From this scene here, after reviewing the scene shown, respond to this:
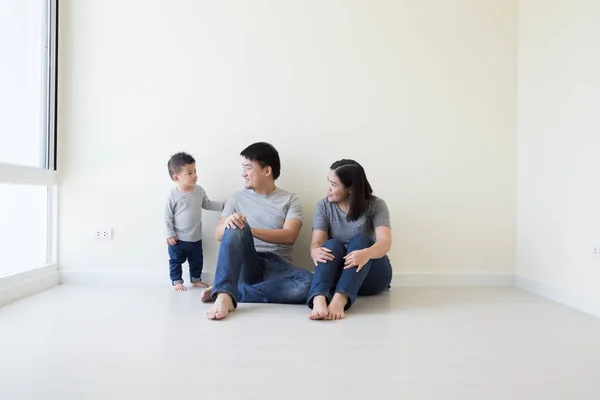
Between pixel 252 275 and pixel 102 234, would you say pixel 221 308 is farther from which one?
pixel 102 234

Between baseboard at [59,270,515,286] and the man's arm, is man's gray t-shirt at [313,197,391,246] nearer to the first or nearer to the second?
the man's arm

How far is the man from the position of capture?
7.92 ft

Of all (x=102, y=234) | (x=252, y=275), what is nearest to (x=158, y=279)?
(x=102, y=234)

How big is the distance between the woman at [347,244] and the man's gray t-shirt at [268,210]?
21cm

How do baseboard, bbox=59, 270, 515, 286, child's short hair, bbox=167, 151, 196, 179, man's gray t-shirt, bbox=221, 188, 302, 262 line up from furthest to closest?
1. baseboard, bbox=59, 270, 515, 286
2. child's short hair, bbox=167, 151, 196, 179
3. man's gray t-shirt, bbox=221, 188, 302, 262

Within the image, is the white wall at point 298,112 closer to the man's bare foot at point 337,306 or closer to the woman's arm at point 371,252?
the woman's arm at point 371,252

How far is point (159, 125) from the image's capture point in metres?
3.25

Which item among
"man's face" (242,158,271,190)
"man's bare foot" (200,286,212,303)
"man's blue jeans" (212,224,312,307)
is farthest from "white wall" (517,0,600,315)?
"man's bare foot" (200,286,212,303)

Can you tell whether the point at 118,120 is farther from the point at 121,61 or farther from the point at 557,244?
the point at 557,244

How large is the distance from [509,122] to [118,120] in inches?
106

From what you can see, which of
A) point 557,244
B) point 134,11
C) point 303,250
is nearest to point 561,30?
point 557,244

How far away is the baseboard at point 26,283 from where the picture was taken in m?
2.63

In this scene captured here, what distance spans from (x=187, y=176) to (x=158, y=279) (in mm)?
747

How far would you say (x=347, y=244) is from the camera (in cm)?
273
